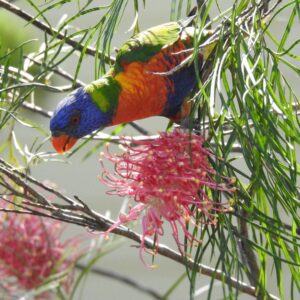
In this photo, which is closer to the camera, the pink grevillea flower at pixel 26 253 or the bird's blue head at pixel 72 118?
the bird's blue head at pixel 72 118

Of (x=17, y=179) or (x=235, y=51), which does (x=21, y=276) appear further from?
(x=235, y=51)

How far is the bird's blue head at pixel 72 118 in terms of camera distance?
1118 mm

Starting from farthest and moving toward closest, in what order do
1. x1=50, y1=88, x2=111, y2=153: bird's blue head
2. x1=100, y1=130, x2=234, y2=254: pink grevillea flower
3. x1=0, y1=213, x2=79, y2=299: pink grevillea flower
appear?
x1=0, y1=213, x2=79, y2=299: pink grevillea flower
x1=50, y1=88, x2=111, y2=153: bird's blue head
x1=100, y1=130, x2=234, y2=254: pink grevillea flower

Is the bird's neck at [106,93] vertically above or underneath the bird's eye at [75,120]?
above

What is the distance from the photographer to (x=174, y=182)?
80 centimetres

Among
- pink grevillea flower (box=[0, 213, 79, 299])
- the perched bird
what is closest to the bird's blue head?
the perched bird

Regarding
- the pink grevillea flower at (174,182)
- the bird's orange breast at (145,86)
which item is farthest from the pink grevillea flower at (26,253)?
the pink grevillea flower at (174,182)

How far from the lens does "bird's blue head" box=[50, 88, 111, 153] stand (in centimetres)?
112

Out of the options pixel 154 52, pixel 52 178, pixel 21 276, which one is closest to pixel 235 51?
pixel 154 52

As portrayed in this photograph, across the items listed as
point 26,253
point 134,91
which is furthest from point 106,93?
point 26,253

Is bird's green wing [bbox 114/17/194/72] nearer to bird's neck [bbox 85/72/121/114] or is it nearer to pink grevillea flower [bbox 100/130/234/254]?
bird's neck [bbox 85/72/121/114]

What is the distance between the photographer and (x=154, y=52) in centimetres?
115

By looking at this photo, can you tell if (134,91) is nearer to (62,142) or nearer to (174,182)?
(62,142)

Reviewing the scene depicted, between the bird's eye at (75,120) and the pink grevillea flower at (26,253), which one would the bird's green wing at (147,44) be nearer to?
the bird's eye at (75,120)
